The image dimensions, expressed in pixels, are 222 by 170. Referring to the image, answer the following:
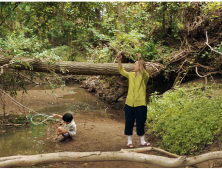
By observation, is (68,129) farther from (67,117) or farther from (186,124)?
(186,124)

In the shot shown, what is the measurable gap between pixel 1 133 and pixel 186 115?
511cm

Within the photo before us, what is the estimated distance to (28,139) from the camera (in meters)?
5.29

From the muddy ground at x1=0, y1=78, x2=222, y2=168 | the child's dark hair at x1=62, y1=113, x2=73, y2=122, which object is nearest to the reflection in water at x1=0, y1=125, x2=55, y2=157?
the muddy ground at x1=0, y1=78, x2=222, y2=168

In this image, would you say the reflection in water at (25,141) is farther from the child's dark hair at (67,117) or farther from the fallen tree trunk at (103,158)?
the fallen tree trunk at (103,158)

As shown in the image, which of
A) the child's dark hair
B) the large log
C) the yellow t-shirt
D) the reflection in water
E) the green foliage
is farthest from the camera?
the large log

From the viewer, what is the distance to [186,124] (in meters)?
4.62

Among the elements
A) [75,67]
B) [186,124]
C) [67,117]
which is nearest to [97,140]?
[67,117]

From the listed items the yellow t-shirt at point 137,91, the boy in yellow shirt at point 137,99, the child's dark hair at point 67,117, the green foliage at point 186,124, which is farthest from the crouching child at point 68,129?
the green foliage at point 186,124

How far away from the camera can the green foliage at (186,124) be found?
414cm

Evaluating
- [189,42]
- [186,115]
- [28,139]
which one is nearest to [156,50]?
[189,42]

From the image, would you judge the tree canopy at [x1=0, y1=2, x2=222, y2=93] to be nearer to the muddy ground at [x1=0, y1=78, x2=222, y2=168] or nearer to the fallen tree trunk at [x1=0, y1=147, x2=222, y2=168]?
the muddy ground at [x1=0, y1=78, x2=222, y2=168]

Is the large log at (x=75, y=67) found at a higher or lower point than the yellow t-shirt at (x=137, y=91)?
higher

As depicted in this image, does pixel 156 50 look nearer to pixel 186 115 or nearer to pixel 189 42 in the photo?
pixel 189 42

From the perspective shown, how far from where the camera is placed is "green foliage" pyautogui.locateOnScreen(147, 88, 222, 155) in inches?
163
